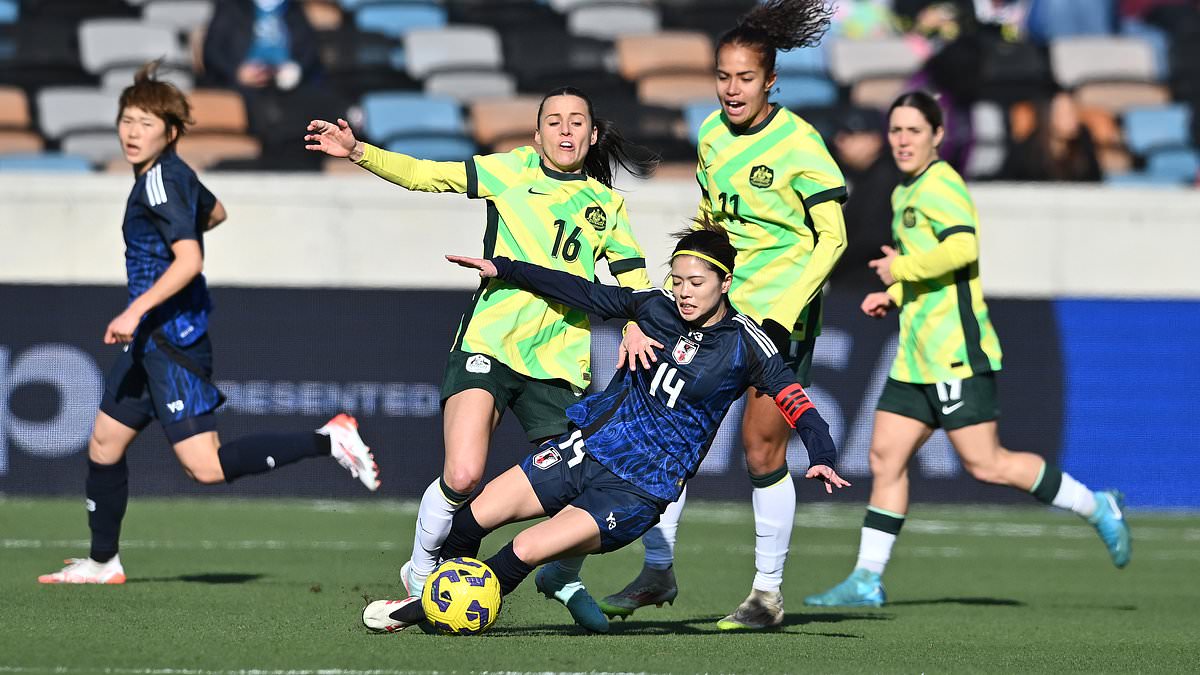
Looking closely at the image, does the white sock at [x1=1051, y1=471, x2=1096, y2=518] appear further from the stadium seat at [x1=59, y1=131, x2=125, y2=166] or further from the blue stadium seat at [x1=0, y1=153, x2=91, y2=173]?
the stadium seat at [x1=59, y1=131, x2=125, y2=166]

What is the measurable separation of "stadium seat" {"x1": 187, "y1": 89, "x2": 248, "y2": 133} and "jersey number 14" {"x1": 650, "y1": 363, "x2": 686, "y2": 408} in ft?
31.9

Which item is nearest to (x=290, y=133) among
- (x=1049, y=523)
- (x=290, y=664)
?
(x=1049, y=523)

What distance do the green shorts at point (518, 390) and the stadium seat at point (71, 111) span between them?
9.46 metres

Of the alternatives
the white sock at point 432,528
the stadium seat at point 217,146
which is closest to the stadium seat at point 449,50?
the stadium seat at point 217,146

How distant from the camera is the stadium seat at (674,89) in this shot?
16.8 m

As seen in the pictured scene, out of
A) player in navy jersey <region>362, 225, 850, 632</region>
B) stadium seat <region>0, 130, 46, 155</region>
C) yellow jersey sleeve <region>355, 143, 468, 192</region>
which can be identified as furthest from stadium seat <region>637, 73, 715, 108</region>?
player in navy jersey <region>362, 225, 850, 632</region>

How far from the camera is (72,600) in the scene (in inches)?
276

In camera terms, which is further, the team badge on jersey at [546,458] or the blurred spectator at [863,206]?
the blurred spectator at [863,206]

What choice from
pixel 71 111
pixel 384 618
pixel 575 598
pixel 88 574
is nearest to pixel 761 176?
pixel 575 598

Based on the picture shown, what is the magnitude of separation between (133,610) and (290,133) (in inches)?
357

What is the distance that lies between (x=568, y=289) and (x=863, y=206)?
795cm

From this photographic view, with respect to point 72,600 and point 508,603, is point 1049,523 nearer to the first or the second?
point 508,603

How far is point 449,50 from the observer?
1697 centimetres

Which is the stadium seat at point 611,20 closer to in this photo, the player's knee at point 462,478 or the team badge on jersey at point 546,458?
the player's knee at point 462,478
